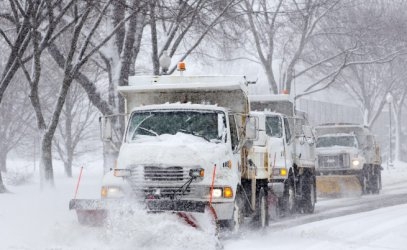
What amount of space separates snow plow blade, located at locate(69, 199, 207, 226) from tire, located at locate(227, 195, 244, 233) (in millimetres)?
931

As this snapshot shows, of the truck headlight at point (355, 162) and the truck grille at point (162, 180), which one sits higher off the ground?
the truck grille at point (162, 180)

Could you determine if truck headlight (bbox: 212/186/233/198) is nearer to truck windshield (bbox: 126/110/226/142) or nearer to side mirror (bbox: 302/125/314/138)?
truck windshield (bbox: 126/110/226/142)

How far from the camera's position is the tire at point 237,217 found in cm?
1087

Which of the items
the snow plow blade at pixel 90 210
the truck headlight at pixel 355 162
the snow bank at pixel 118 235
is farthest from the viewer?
the truck headlight at pixel 355 162

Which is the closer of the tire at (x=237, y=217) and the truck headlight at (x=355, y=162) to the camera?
the tire at (x=237, y=217)

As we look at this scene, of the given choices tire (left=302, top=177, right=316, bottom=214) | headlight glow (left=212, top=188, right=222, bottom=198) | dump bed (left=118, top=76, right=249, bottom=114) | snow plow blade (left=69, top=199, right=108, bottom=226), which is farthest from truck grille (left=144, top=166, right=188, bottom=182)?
tire (left=302, top=177, right=316, bottom=214)

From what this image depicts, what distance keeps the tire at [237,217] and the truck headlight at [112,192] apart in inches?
66.8

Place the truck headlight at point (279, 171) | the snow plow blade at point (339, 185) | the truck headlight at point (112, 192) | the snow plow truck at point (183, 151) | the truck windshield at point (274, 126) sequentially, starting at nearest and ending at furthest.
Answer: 1. the snow plow truck at point (183, 151)
2. the truck headlight at point (112, 192)
3. the truck headlight at point (279, 171)
4. the truck windshield at point (274, 126)
5. the snow plow blade at point (339, 185)

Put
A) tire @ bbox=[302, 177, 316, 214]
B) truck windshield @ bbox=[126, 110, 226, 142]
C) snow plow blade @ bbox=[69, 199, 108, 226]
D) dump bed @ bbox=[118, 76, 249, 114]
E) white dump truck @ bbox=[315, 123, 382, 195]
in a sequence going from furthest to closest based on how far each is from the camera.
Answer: white dump truck @ bbox=[315, 123, 382, 195]
tire @ bbox=[302, 177, 316, 214]
dump bed @ bbox=[118, 76, 249, 114]
truck windshield @ bbox=[126, 110, 226, 142]
snow plow blade @ bbox=[69, 199, 108, 226]

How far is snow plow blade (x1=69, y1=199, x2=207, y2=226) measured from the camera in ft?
32.3

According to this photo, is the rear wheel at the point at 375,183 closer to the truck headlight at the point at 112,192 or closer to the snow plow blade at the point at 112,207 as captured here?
the truck headlight at the point at 112,192

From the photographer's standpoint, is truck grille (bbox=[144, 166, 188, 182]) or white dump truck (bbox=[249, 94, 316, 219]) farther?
white dump truck (bbox=[249, 94, 316, 219])

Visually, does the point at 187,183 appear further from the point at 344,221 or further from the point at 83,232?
the point at 344,221

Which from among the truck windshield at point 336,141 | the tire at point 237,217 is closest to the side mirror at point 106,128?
the tire at point 237,217
